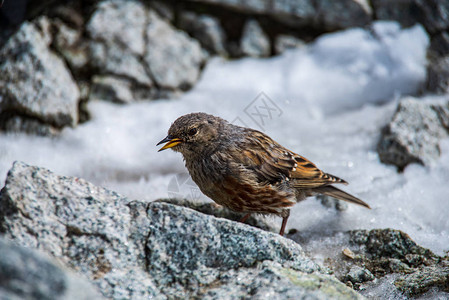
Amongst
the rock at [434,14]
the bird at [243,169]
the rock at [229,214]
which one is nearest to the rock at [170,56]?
the bird at [243,169]

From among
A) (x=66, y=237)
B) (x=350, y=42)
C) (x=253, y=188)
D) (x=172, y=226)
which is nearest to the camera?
(x=66, y=237)

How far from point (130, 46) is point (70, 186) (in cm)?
431

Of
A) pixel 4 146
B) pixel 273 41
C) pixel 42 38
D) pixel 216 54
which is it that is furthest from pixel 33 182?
pixel 273 41

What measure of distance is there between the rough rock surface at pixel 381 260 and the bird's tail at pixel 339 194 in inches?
15.0

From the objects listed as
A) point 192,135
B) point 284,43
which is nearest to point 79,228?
point 192,135

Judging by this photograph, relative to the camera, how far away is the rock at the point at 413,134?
562cm

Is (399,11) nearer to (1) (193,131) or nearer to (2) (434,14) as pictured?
(2) (434,14)

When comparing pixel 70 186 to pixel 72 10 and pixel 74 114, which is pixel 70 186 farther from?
pixel 72 10

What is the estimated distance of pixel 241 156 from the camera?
430 cm

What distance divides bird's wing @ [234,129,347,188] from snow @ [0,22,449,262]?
17.5 inches

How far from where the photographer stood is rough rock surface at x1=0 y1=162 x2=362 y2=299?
8.98 ft

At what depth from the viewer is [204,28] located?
7.46 metres

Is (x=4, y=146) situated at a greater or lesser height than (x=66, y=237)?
greater

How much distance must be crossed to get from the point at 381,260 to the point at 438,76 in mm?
4207
